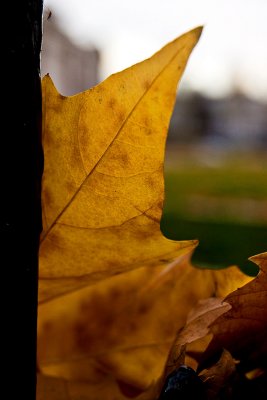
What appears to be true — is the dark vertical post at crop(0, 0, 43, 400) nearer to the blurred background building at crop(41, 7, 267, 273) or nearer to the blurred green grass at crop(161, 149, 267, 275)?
the blurred background building at crop(41, 7, 267, 273)

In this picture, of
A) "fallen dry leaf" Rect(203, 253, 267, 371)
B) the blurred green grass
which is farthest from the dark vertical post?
the blurred green grass

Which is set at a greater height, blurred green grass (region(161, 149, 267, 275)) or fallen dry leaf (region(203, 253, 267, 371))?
fallen dry leaf (region(203, 253, 267, 371))

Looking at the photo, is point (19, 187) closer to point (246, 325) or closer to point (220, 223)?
point (246, 325)

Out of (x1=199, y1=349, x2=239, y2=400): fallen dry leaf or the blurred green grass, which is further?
the blurred green grass

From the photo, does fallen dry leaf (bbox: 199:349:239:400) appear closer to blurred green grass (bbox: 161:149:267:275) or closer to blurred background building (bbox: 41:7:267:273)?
blurred background building (bbox: 41:7:267:273)

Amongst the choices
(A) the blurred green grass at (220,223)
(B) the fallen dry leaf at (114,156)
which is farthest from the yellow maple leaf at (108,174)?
(A) the blurred green grass at (220,223)

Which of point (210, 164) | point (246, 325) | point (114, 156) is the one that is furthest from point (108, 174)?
point (210, 164)

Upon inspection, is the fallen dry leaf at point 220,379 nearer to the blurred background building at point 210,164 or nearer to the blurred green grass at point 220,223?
the blurred background building at point 210,164

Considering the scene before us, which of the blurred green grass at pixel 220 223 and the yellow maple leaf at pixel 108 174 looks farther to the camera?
the blurred green grass at pixel 220 223

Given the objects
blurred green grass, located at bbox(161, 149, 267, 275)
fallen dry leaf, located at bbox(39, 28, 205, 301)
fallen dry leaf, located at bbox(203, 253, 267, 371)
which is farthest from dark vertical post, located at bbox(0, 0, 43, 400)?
blurred green grass, located at bbox(161, 149, 267, 275)
